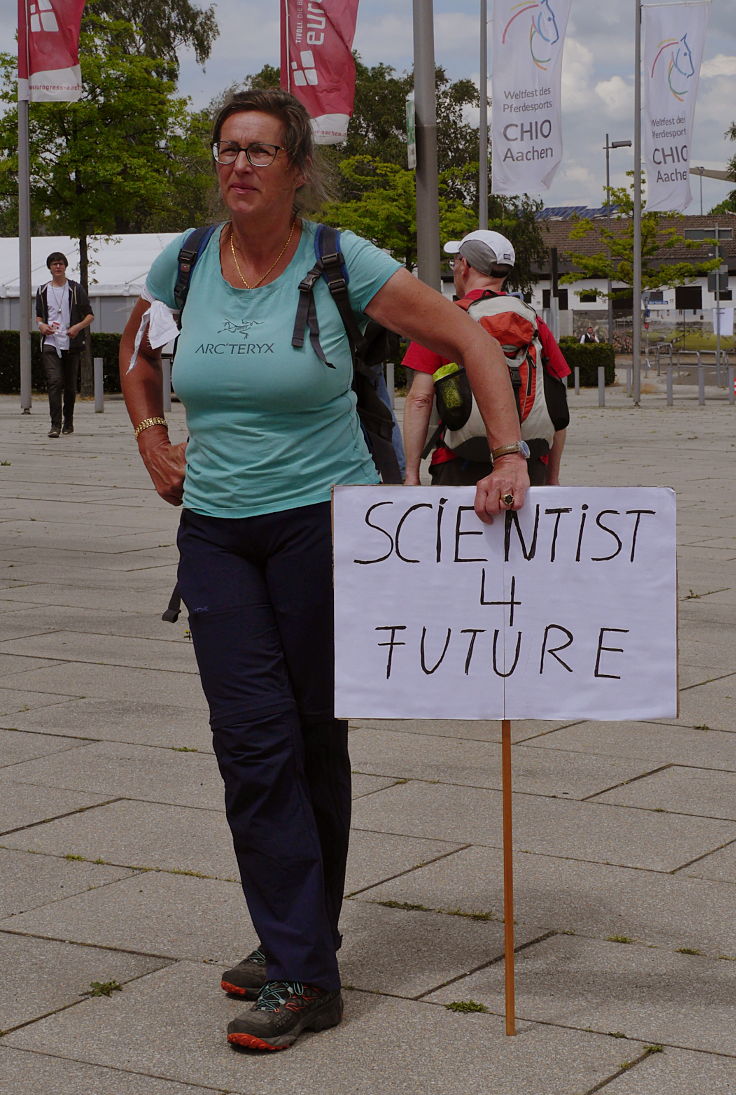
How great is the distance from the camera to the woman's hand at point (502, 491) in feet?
10.6

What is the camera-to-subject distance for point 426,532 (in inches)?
130

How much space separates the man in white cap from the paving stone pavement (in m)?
0.95

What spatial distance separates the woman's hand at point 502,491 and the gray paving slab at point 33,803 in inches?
77.9

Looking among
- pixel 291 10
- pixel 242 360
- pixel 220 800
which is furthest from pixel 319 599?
pixel 291 10

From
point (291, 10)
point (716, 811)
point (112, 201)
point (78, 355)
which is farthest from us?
point (112, 201)

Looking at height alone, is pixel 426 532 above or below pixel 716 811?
above

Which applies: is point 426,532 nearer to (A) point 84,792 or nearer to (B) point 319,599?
(B) point 319,599

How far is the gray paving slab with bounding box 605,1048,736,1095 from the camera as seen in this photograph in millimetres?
2955

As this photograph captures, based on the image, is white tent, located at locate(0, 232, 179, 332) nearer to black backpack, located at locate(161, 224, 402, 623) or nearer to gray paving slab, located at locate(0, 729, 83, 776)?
Answer: gray paving slab, located at locate(0, 729, 83, 776)

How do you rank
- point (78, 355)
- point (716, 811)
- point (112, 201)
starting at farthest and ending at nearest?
point (112, 201) < point (78, 355) < point (716, 811)

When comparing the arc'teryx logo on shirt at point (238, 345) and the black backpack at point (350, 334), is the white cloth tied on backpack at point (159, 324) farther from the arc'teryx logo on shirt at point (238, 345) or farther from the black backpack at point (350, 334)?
the arc'teryx logo on shirt at point (238, 345)

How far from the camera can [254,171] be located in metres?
3.32

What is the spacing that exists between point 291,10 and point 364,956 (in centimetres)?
1453

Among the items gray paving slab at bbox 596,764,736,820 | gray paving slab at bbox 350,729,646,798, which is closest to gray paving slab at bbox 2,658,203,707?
gray paving slab at bbox 350,729,646,798
